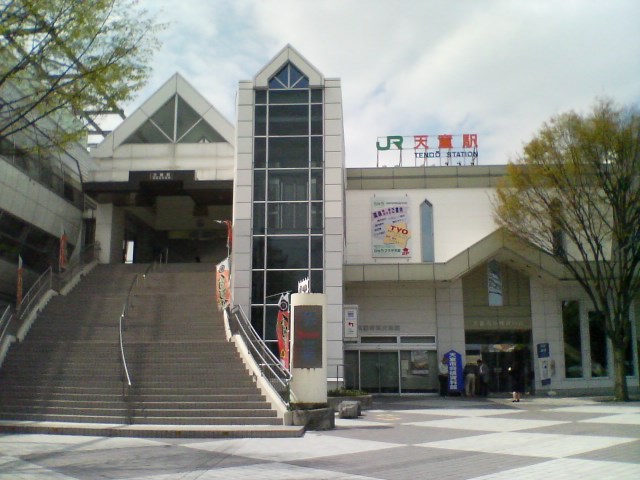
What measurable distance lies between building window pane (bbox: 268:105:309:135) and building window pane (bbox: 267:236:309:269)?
14.9ft

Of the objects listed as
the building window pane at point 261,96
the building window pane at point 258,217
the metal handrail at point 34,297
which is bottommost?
the metal handrail at point 34,297

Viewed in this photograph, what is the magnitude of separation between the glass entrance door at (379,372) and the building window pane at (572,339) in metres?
7.62

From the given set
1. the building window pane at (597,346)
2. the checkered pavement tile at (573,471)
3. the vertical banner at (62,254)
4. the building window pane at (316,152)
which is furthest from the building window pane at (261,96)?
the checkered pavement tile at (573,471)

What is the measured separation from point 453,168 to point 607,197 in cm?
925

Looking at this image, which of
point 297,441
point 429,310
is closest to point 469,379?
point 429,310

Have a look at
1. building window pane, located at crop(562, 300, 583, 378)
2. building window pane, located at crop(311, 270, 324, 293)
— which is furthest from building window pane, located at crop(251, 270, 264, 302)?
building window pane, located at crop(562, 300, 583, 378)

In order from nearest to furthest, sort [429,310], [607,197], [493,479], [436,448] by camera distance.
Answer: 1. [493,479]
2. [436,448]
3. [607,197]
4. [429,310]

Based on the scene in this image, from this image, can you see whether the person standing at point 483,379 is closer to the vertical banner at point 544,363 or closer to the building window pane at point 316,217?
the vertical banner at point 544,363

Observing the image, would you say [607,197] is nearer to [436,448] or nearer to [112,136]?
[436,448]

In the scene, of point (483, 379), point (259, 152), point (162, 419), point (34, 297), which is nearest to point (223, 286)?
point (259, 152)

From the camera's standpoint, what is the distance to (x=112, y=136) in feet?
103

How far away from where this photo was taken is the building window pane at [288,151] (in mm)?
26828

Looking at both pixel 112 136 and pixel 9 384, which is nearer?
pixel 9 384

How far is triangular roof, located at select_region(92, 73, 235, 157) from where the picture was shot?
31.7 m
